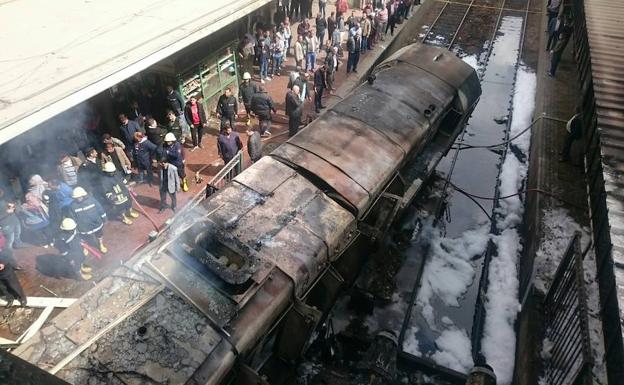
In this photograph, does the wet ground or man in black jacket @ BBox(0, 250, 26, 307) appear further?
the wet ground

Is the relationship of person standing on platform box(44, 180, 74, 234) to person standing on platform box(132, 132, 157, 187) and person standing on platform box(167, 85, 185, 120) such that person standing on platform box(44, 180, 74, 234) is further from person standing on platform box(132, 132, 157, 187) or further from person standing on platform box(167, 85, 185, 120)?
person standing on platform box(167, 85, 185, 120)

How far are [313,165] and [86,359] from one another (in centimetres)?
405

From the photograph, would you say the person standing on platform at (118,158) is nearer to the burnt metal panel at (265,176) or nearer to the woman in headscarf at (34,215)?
the woman in headscarf at (34,215)

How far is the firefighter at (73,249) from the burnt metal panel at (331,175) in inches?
150

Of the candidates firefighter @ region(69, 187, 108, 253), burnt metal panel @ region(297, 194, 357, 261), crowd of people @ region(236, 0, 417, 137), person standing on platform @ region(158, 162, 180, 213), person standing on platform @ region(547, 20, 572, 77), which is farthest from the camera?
person standing on platform @ region(547, 20, 572, 77)

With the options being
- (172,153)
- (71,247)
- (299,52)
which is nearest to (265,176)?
(172,153)

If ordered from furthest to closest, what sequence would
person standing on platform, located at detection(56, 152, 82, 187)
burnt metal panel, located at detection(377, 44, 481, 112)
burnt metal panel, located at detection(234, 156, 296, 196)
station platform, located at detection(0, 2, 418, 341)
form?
burnt metal panel, located at detection(377, 44, 481, 112)
person standing on platform, located at detection(56, 152, 82, 187)
station platform, located at detection(0, 2, 418, 341)
burnt metal panel, located at detection(234, 156, 296, 196)

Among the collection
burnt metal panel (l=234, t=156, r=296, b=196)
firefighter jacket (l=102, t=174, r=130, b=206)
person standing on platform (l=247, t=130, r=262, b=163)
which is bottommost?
firefighter jacket (l=102, t=174, r=130, b=206)

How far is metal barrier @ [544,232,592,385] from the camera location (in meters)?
5.27

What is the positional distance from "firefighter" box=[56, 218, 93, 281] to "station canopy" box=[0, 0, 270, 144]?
183 centimetres

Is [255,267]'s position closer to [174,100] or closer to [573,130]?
[174,100]

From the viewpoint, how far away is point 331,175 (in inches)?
268

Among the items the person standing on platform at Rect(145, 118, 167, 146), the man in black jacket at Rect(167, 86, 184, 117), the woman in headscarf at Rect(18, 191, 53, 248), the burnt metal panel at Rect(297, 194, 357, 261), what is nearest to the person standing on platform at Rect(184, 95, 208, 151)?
the man in black jacket at Rect(167, 86, 184, 117)

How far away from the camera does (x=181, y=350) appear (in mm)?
4434
